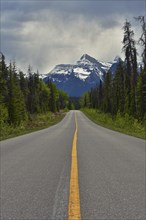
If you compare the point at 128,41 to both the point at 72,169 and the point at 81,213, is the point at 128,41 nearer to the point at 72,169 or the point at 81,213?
the point at 72,169

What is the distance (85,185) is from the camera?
5.30m

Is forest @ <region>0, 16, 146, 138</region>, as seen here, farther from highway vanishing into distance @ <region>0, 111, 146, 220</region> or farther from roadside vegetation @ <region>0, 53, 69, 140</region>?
highway vanishing into distance @ <region>0, 111, 146, 220</region>

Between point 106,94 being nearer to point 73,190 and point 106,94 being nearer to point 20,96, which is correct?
point 20,96

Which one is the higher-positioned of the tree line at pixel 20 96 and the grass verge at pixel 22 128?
the tree line at pixel 20 96

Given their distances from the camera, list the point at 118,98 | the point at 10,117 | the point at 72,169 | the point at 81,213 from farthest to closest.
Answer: the point at 118,98 < the point at 10,117 < the point at 72,169 < the point at 81,213

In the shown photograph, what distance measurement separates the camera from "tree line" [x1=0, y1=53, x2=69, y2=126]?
46.9m

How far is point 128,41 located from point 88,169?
32.7 metres

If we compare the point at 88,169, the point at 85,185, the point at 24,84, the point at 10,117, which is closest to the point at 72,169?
the point at 88,169

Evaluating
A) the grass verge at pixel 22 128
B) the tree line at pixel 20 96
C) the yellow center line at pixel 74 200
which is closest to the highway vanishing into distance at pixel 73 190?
the yellow center line at pixel 74 200

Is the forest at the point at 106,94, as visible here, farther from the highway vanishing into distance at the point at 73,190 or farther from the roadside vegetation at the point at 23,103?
the highway vanishing into distance at the point at 73,190

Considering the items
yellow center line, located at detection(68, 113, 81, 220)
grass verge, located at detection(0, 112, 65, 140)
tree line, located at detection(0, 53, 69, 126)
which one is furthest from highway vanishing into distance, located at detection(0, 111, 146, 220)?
tree line, located at detection(0, 53, 69, 126)

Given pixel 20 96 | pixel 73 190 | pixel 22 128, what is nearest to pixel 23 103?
pixel 20 96

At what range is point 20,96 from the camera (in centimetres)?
5922

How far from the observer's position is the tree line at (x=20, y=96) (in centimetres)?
4688
